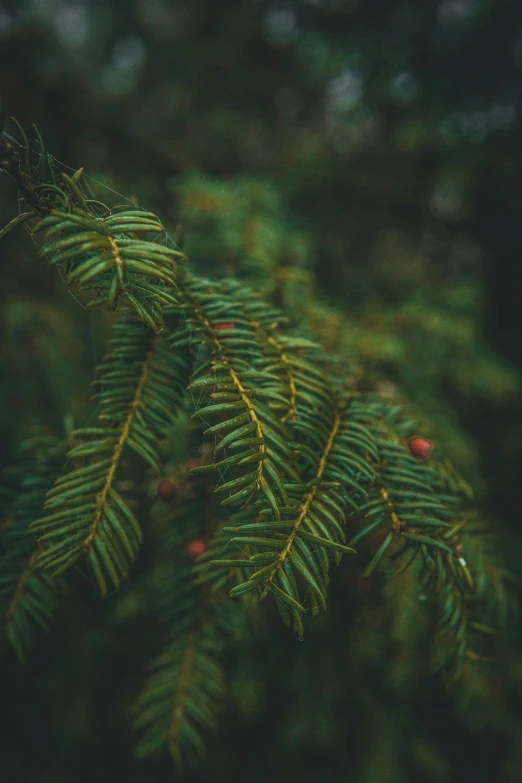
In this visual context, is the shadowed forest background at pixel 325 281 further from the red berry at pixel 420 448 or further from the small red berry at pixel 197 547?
the small red berry at pixel 197 547

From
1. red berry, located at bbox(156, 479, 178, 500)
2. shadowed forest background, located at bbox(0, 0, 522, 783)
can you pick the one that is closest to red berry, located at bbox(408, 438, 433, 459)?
shadowed forest background, located at bbox(0, 0, 522, 783)

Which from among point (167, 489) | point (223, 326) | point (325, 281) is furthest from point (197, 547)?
point (325, 281)

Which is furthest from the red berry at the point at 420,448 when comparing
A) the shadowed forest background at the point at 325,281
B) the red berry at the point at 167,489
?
the red berry at the point at 167,489

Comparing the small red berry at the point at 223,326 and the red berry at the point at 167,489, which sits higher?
the small red berry at the point at 223,326

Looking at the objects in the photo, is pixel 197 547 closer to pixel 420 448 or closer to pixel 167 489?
pixel 167 489

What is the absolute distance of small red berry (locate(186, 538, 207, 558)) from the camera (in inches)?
23.9

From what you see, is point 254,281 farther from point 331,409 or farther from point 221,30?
point 221,30

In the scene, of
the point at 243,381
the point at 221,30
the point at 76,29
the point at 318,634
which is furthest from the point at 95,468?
the point at 76,29

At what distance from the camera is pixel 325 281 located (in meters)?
1.41

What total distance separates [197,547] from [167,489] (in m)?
0.08

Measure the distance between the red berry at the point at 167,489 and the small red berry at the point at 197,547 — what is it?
2.6 inches

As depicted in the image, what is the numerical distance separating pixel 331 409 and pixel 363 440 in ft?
0.17

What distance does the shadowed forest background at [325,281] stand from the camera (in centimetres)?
96

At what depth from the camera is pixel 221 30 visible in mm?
1677
